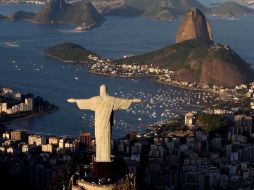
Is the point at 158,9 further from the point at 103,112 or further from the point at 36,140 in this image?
the point at 103,112

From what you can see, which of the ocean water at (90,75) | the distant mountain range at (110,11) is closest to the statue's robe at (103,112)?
the ocean water at (90,75)

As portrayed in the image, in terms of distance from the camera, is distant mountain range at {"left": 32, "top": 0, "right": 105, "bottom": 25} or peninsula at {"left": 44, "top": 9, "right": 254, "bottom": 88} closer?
peninsula at {"left": 44, "top": 9, "right": 254, "bottom": 88}

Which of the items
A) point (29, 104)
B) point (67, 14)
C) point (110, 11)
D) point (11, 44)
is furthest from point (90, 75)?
point (110, 11)

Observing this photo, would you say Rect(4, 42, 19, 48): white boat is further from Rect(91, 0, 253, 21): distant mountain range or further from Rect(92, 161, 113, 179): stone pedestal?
Rect(92, 161, 113, 179): stone pedestal

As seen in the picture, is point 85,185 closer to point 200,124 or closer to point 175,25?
point 200,124

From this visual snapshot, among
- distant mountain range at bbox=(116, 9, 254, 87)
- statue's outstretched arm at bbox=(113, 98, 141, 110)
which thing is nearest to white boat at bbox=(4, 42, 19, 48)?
distant mountain range at bbox=(116, 9, 254, 87)

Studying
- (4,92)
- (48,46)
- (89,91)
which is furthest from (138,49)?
(4,92)
